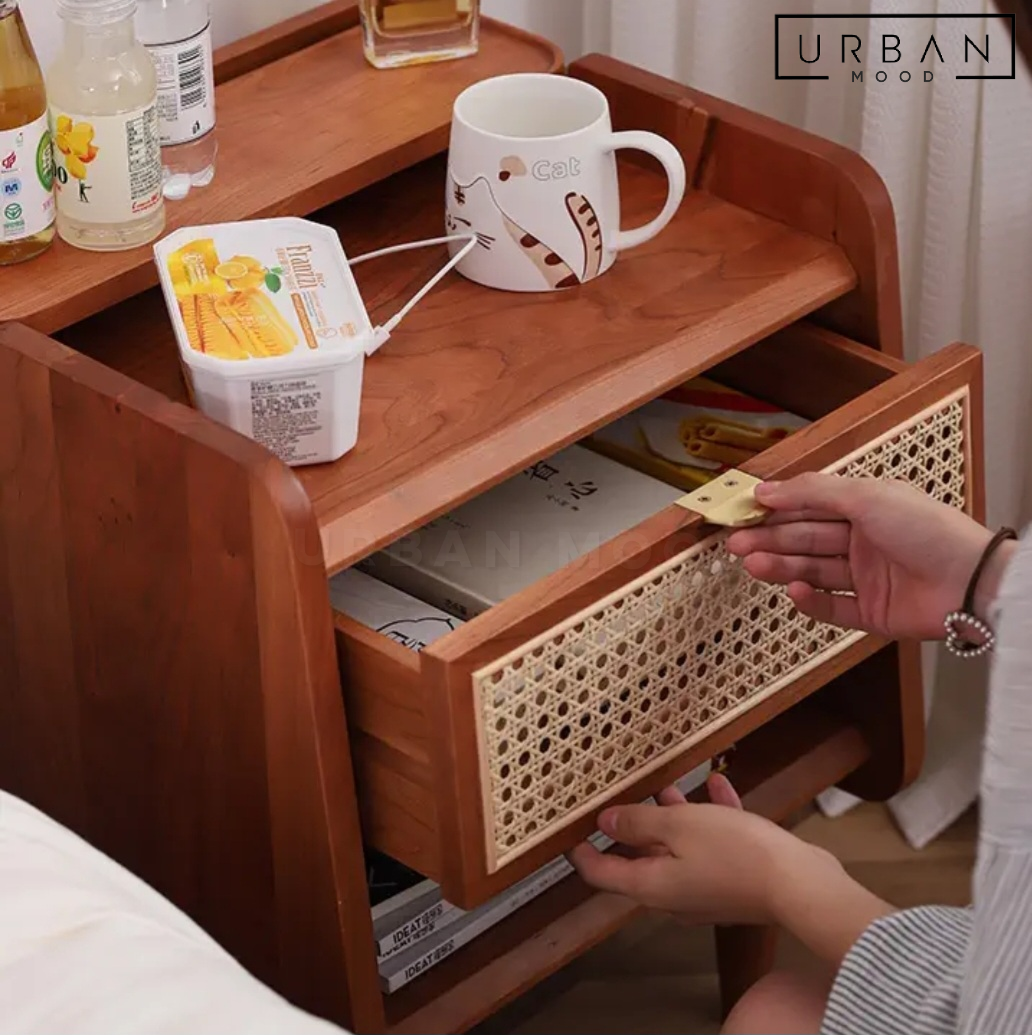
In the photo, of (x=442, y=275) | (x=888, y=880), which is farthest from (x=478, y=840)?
(x=888, y=880)

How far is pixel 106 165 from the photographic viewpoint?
1027 mm

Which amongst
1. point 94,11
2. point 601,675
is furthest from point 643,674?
point 94,11

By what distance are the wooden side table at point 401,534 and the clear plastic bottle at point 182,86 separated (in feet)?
0.08

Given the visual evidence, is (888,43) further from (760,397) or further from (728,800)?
(728,800)

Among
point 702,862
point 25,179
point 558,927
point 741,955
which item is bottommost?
point 741,955

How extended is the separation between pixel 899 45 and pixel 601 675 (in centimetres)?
70

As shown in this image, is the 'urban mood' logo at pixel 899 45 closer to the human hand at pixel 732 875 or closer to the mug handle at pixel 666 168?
the mug handle at pixel 666 168

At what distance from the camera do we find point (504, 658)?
898 mm

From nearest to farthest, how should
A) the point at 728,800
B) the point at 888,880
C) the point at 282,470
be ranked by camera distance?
the point at 282,470
the point at 728,800
the point at 888,880

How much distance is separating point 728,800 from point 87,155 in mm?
537

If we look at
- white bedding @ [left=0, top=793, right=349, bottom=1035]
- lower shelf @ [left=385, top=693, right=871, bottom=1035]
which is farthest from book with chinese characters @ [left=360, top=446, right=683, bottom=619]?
white bedding @ [left=0, top=793, right=349, bottom=1035]

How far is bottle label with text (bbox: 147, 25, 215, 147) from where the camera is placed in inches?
43.4

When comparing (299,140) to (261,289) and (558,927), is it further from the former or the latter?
(558,927)

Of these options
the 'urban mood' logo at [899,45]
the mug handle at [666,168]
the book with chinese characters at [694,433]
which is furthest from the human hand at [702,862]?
the 'urban mood' logo at [899,45]
